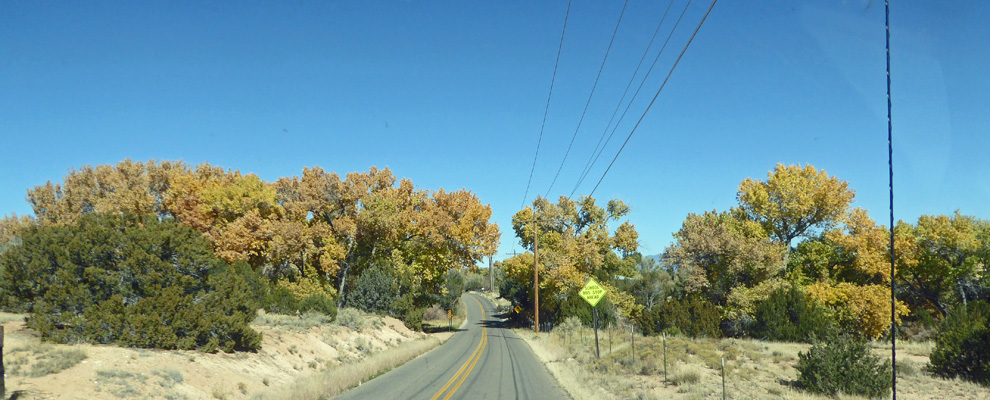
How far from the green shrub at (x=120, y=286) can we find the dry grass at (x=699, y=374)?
42.4 ft

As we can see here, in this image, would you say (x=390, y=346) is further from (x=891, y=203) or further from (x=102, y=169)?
(x=102, y=169)

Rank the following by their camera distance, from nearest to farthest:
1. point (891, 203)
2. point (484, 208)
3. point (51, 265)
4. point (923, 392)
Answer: point (891, 203) < point (51, 265) < point (923, 392) < point (484, 208)

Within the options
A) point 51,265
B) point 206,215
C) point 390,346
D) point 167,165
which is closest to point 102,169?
point 167,165

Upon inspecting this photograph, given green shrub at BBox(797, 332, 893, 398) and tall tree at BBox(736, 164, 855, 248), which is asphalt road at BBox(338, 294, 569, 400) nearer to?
green shrub at BBox(797, 332, 893, 398)

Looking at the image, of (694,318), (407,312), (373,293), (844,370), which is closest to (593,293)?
(844,370)

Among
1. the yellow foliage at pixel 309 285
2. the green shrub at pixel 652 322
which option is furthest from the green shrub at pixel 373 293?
the green shrub at pixel 652 322

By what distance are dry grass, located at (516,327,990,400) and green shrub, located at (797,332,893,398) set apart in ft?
2.55

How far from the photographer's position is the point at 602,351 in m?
29.6

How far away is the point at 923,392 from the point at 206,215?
5459 cm

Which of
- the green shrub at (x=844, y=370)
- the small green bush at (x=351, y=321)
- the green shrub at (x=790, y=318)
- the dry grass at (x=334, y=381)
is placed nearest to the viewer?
the dry grass at (x=334, y=381)

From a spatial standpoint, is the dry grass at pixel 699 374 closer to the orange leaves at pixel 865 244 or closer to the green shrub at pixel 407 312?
the orange leaves at pixel 865 244

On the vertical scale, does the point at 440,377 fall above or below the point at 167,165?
below

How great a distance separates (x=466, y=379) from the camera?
2009 cm

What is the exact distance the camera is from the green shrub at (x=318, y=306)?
3412 cm
